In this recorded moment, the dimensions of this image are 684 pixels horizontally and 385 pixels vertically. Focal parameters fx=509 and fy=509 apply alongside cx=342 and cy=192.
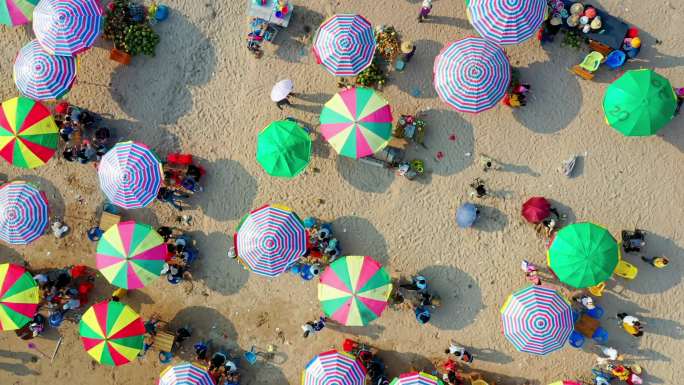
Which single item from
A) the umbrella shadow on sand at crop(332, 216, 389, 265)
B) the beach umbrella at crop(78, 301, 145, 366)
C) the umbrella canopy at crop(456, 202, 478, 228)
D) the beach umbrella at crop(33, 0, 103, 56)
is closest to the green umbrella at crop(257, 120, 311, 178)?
the umbrella shadow on sand at crop(332, 216, 389, 265)

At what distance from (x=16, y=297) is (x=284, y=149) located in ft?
24.9

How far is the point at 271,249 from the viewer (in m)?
11.8

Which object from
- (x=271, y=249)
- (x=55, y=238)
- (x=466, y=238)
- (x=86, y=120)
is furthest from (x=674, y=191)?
(x=55, y=238)

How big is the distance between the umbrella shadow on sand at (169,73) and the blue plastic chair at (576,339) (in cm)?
1127

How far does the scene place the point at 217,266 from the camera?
1338cm

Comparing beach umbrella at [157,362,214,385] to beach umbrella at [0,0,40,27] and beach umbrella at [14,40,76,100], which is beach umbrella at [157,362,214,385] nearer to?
beach umbrella at [14,40,76,100]

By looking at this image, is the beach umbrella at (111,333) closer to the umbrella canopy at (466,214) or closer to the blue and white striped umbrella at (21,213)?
the blue and white striped umbrella at (21,213)

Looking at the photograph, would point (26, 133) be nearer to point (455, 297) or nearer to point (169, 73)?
point (169, 73)

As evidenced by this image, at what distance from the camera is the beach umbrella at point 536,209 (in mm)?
12211

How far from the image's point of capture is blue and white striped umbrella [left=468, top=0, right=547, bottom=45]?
1141cm

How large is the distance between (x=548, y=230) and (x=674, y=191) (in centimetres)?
324

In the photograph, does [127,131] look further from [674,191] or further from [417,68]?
[674,191]

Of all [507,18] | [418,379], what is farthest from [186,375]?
[507,18]

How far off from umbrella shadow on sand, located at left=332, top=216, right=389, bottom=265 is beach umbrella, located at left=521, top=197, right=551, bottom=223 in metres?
3.57
